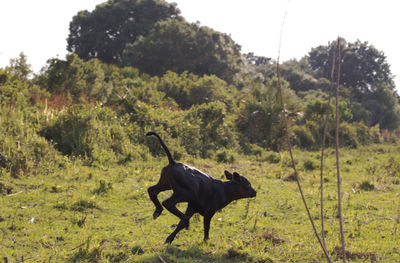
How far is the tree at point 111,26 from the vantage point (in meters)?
34.6

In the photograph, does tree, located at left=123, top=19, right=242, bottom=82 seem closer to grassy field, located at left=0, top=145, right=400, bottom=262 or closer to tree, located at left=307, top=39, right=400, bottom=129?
tree, located at left=307, top=39, right=400, bottom=129

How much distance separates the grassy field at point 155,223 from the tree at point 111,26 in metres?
27.3

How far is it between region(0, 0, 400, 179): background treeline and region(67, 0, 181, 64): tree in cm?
10

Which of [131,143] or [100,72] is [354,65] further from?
[131,143]

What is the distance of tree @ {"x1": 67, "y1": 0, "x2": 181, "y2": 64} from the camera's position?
3456 cm

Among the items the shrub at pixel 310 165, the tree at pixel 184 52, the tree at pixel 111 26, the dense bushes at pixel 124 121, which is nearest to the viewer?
the dense bushes at pixel 124 121

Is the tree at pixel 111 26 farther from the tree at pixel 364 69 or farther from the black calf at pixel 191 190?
the black calf at pixel 191 190

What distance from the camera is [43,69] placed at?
16.5m

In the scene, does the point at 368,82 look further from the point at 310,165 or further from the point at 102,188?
the point at 102,188

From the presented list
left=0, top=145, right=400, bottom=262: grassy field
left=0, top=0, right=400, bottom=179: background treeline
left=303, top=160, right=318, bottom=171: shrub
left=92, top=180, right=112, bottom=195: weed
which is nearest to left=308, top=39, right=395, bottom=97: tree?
left=0, top=0, right=400, bottom=179: background treeline

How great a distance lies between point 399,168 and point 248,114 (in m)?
7.01

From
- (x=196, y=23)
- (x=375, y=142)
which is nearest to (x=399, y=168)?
(x=375, y=142)

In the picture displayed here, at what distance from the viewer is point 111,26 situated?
1393 inches

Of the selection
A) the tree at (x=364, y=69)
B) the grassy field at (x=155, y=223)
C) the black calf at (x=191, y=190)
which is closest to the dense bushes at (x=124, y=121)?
the grassy field at (x=155, y=223)
